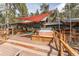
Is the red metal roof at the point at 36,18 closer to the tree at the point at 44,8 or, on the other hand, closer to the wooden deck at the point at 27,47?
the tree at the point at 44,8

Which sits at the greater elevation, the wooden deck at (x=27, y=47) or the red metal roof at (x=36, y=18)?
the red metal roof at (x=36, y=18)

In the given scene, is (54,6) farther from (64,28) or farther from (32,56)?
(32,56)

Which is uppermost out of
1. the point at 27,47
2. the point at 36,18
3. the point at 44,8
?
the point at 44,8

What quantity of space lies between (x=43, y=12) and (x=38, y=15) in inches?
3.0

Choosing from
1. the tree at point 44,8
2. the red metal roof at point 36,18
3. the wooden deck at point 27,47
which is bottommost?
the wooden deck at point 27,47

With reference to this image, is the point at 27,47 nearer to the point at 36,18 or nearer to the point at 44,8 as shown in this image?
the point at 36,18

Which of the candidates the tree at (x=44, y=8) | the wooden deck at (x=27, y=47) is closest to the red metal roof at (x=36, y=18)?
the tree at (x=44, y=8)

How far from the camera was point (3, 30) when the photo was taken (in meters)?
2.77

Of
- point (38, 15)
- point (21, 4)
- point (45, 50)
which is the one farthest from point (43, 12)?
point (45, 50)

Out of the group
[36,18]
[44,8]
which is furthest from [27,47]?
[44,8]

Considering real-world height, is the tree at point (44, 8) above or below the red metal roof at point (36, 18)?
above

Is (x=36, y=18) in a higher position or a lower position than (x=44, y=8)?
lower

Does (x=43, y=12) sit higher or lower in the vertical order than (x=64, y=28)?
higher

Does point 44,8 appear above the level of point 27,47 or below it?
above
